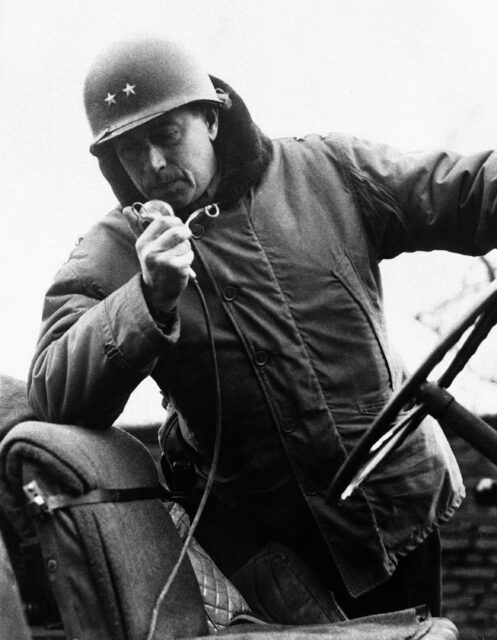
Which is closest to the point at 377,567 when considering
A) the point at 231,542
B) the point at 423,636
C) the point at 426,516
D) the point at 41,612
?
the point at 426,516

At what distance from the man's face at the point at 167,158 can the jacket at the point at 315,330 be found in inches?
5.4

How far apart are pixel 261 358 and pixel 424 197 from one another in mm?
675

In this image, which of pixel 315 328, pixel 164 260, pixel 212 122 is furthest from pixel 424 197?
pixel 164 260

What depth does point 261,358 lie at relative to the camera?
3.22 meters

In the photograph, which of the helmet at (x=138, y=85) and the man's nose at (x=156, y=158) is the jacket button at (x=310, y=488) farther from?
the helmet at (x=138, y=85)

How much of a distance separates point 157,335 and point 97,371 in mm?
192

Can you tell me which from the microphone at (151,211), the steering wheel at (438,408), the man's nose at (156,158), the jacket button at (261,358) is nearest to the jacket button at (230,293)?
the jacket button at (261,358)

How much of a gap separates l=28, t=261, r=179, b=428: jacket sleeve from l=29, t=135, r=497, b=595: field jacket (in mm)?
87

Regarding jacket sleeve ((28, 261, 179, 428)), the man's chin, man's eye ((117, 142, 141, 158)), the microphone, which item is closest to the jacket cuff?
jacket sleeve ((28, 261, 179, 428))

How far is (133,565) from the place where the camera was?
105 inches

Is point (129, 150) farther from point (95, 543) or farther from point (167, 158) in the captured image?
point (95, 543)

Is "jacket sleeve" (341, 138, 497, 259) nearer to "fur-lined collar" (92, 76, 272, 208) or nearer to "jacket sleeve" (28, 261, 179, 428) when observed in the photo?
"fur-lined collar" (92, 76, 272, 208)

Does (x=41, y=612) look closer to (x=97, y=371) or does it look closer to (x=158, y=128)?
(x=97, y=371)

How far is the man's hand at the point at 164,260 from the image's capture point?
2.82m
